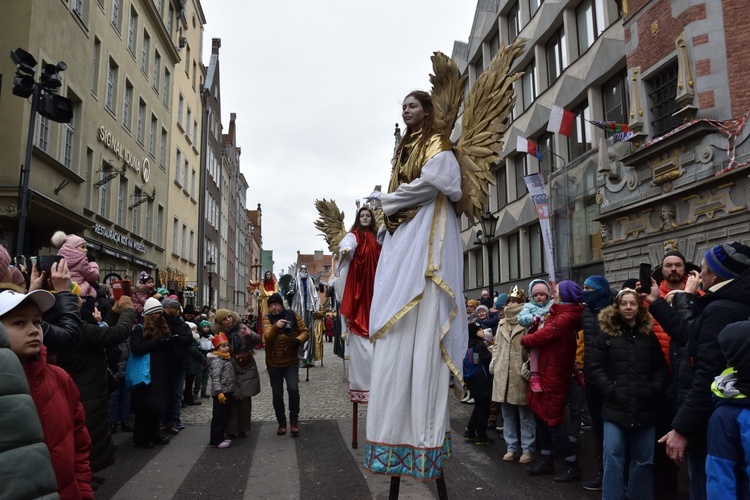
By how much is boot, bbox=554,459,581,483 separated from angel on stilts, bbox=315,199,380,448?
2.00 metres

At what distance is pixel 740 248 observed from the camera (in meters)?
3.35

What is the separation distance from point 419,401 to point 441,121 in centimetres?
198

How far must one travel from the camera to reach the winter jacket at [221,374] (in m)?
7.17

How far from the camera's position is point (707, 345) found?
3.18 meters

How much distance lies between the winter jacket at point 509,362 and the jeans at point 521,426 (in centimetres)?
12

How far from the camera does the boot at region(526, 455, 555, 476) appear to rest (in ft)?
17.8

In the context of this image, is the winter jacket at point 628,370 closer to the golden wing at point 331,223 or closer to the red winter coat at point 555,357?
the red winter coat at point 555,357

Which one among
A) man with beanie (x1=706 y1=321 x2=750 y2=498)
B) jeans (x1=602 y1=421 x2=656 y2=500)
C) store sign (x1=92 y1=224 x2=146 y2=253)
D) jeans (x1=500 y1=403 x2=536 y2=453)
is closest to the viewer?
man with beanie (x1=706 y1=321 x2=750 y2=498)

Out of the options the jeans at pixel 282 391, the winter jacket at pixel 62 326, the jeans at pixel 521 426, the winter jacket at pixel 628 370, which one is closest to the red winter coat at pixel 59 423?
the winter jacket at pixel 62 326

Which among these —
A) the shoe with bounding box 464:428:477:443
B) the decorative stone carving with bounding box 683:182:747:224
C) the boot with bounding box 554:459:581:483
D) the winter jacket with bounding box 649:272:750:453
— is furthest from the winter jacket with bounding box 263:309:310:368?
the decorative stone carving with bounding box 683:182:747:224

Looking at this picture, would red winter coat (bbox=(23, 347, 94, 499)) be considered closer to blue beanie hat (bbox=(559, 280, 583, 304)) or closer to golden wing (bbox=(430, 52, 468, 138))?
golden wing (bbox=(430, 52, 468, 138))

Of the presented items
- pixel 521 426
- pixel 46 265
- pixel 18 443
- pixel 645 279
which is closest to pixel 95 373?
pixel 46 265

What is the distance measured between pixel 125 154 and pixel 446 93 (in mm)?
19988

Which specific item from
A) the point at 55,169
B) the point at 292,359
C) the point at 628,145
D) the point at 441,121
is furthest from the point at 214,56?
the point at 441,121
